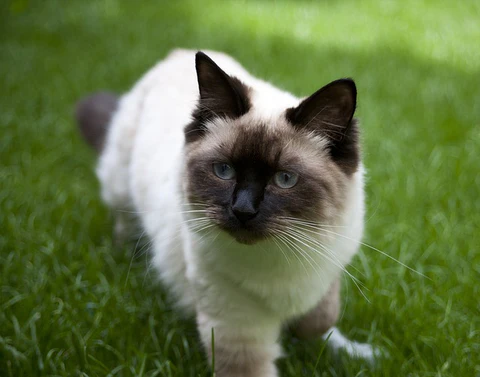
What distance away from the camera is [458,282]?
2.73 metres

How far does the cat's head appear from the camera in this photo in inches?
71.4

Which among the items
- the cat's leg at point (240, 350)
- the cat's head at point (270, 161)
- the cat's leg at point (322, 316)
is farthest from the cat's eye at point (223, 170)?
the cat's leg at point (322, 316)

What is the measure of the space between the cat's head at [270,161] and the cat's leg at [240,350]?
0.42m

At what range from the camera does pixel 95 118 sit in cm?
371

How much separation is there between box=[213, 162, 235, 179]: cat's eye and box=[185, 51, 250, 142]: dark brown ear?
0.22 meters

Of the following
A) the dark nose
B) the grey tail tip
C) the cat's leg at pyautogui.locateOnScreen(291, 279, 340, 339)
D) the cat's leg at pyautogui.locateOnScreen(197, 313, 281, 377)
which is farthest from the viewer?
the grey tail tip

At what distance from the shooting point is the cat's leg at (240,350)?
2039mm

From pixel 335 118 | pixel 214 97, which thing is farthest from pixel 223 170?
pixel 335 118

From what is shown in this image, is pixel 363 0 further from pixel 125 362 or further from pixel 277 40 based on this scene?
pixel 125 362

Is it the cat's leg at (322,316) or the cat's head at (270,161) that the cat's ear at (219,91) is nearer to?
the cat's head at (270,161)

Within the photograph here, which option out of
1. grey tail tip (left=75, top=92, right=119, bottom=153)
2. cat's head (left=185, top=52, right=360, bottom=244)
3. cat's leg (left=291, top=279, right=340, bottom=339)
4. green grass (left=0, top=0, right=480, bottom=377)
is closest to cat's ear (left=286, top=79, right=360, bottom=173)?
cat's head (left=185, top=52, right=360, bottom=244)

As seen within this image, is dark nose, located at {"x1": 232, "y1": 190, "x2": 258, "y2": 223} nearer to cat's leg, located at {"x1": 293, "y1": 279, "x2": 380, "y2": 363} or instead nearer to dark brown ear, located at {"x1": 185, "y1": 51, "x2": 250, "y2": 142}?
dark brown ear, located at {"x1": 185, "y1": 51, "x2": 250, "y2": 142}

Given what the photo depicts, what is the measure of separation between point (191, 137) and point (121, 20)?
567cm

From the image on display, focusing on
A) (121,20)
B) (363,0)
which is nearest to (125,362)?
(121,20)
